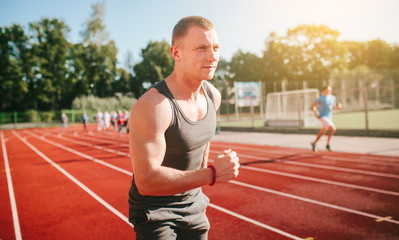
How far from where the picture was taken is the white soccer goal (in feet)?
57.4

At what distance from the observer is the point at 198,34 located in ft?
5.18

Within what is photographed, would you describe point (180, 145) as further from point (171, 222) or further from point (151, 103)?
point (171, 222)

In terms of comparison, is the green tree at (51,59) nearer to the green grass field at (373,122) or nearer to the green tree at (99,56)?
the green tree at (99,56)

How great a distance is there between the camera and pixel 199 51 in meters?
1.58

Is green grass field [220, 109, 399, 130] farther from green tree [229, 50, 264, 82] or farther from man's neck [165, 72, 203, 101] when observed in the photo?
green tree [229, 50, 264, 82]

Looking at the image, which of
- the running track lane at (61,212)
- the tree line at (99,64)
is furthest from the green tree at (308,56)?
the running track lane at (61,212)

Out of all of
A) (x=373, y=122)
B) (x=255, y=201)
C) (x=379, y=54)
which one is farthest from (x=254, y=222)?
(x=379, y=54)

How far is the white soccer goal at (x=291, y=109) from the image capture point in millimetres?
17500

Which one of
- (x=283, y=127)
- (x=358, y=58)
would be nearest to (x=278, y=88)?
(x=283, y=127)

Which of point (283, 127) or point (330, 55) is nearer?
point (283, 127)

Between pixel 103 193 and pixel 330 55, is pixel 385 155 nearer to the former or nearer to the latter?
pixel 103 193

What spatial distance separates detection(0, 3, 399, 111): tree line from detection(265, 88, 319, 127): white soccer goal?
63.0ft

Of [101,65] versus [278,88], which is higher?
[101,65]

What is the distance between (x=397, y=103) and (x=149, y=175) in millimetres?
37134
